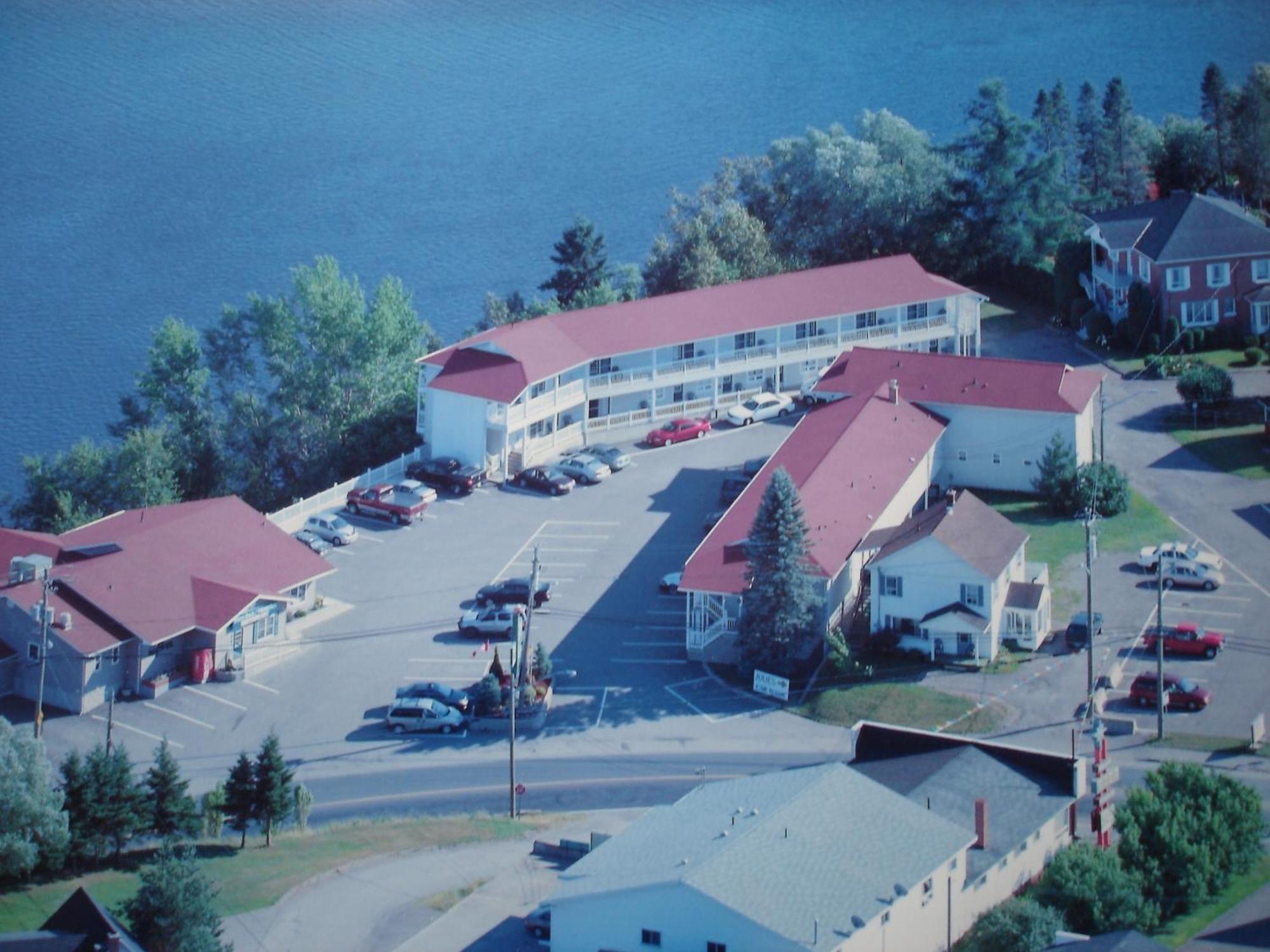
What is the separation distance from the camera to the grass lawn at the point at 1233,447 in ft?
248

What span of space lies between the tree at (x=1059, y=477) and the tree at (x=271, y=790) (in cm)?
3240

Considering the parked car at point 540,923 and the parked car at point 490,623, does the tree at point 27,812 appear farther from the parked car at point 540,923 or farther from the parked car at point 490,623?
A: the parked car at point 490,623

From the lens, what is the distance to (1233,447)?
7738cm

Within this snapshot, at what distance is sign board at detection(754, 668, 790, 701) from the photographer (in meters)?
61.3

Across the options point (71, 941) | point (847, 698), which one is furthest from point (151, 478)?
point (71, 941)

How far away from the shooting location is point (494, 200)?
493ft

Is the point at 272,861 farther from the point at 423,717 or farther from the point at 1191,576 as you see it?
the point at 1191,576

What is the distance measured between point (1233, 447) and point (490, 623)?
31390 millimetres

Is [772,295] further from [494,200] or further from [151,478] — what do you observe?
[494,200]

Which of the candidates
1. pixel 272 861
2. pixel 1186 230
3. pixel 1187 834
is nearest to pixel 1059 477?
pixel 1186 230

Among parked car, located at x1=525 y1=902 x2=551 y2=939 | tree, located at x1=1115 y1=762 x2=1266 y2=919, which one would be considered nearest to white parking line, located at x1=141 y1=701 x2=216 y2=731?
parked car, located at x1=525 y1=902 x2=551 y2=939

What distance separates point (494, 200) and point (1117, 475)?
86.0 metres

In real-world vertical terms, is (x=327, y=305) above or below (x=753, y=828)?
above

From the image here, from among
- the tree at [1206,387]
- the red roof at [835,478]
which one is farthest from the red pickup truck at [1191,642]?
the tree at [1206,387]
